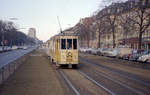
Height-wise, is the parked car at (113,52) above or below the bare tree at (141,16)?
below

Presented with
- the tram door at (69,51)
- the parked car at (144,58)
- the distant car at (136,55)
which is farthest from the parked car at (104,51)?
the tram door at (69,51)

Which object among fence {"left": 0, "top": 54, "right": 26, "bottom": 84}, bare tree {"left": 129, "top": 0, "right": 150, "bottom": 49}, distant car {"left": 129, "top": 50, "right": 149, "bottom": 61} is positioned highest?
bare tree {"left": 129, "top": 0, "right": 150, "bottom": 49}

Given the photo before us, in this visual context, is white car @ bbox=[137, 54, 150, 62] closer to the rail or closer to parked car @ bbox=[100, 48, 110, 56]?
parked car @ bbox=[100, 48, 110, 56]

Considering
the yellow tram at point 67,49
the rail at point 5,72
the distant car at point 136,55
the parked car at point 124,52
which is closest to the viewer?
the rail at point 5,72

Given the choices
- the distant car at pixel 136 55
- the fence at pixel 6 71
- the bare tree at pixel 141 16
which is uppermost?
the bare tree at pixel 141 16

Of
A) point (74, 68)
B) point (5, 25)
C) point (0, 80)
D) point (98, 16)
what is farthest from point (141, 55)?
point (5, 25)

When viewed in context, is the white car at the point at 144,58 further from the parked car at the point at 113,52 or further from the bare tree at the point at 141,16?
the parked car at the point at 113,52

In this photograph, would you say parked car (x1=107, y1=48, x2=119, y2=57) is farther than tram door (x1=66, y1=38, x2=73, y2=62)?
Yes

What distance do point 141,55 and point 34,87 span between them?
69.4 feet

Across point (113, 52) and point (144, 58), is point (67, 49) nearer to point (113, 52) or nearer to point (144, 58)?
point (144, 58)

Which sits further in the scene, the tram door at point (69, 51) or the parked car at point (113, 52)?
the parked car at point (113, 52)

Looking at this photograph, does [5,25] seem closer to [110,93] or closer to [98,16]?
[98,16]

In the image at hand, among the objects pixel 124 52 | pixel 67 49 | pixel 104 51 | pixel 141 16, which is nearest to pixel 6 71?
pixel 67 49

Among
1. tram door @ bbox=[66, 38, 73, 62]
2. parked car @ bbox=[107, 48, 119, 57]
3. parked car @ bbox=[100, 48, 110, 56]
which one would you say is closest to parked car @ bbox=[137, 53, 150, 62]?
parked car @ bbox=[107, 48, 119, 57]
